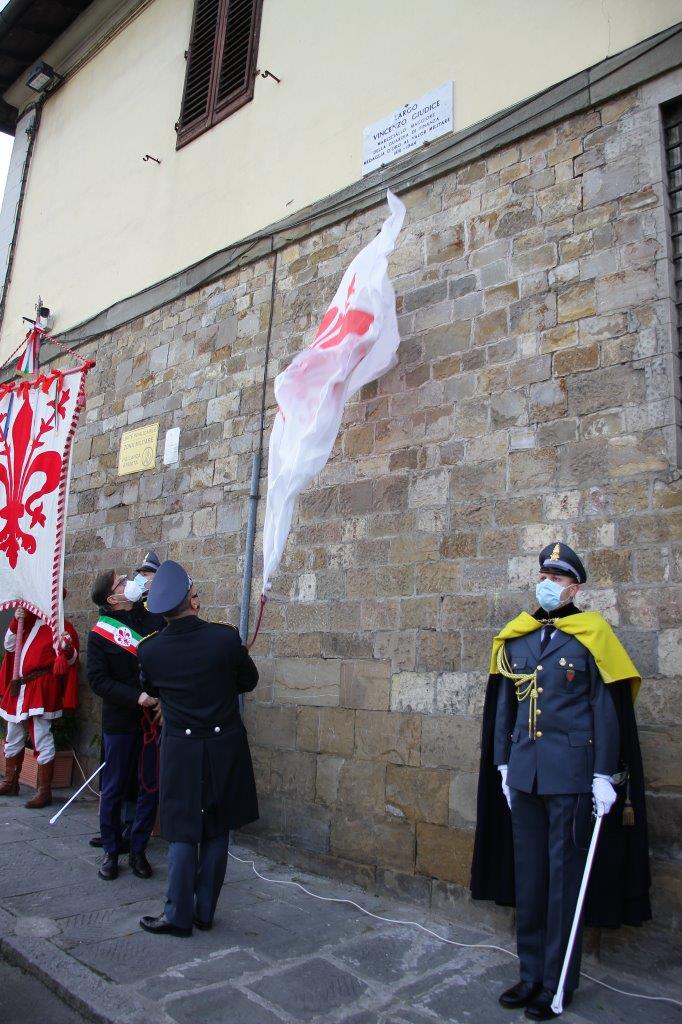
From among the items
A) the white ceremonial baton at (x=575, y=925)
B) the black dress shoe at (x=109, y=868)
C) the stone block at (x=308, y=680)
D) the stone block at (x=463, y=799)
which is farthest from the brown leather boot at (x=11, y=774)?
the white ceremonial baton at (x=575, y=925)

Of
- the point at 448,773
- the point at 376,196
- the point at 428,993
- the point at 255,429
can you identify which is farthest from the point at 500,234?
the point at 428,993

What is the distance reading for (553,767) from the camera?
10.6 ft

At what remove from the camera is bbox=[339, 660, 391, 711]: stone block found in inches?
189

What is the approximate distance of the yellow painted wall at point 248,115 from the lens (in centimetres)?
498

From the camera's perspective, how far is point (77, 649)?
6.88 m

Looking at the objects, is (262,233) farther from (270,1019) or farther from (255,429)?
(270,1019)

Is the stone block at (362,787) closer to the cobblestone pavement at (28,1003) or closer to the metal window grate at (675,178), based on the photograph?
the cobblestone pavement at (28,1003)

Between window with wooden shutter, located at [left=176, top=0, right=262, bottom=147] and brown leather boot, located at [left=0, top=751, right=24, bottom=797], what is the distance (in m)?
5.80

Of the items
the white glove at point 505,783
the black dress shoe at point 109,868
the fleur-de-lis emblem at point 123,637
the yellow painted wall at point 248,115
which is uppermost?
the yellow painted wall at point 248,115

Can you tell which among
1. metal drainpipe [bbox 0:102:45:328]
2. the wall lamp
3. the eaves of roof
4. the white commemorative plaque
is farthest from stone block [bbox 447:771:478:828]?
the wall lamp

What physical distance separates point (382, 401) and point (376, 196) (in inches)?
59.9

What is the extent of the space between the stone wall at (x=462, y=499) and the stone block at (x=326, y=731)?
0.05 feet

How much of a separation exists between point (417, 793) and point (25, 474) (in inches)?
156

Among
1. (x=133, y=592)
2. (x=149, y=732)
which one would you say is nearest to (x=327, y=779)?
(x=149, y=732)
